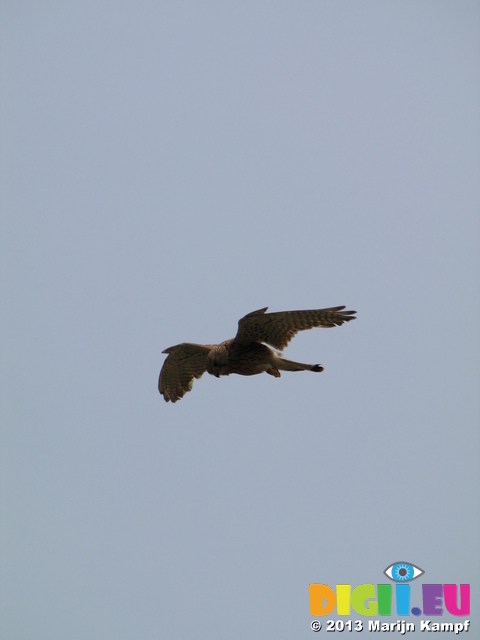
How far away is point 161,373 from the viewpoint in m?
16.5

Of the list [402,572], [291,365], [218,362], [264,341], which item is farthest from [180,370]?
[402,572]

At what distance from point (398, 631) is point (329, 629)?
1210 mm

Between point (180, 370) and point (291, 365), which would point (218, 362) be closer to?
point (291, 365)

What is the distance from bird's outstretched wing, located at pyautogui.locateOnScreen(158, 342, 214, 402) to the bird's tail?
1931mm

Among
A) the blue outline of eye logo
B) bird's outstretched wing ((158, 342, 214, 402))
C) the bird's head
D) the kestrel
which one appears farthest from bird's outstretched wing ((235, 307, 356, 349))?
the blue outline of eye logo

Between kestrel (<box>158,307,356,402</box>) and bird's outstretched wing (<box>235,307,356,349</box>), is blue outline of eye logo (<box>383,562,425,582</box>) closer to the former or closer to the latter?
kestrel (<box>158,307,356,402</box>)

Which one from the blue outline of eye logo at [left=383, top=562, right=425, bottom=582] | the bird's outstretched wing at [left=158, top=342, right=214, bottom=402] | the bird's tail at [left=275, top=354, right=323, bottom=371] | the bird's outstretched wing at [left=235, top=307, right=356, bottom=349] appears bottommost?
the blue outline of eye logo at [left=383, top=562, right=425, bottom=582]

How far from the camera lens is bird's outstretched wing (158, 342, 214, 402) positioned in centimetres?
1578

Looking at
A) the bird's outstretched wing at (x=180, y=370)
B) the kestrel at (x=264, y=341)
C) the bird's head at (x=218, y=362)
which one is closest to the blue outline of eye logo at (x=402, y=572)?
the bird's outstretched wing at (x=180, y=370)

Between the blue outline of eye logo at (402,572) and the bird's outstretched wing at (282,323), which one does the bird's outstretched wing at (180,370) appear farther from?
the blue outline of eye logo at (402,572)

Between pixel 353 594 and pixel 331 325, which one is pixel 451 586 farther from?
pixel 331 325

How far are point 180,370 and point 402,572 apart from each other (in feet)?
19.0

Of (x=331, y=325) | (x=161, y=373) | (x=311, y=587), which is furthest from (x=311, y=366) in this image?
(x=311, y=587)

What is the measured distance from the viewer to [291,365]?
13805 millimetres
